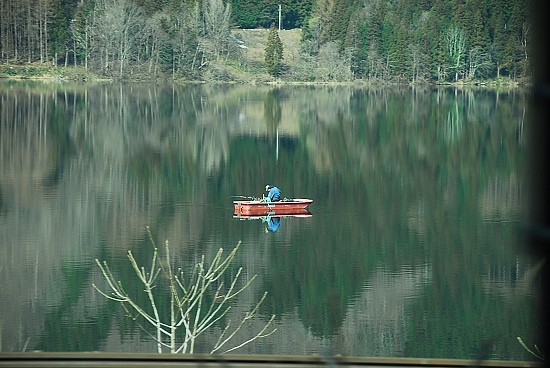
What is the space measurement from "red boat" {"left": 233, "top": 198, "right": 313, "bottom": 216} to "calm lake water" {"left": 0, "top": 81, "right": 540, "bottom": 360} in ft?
0.71

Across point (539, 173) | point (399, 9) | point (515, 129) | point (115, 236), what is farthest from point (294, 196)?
point (539, 173)

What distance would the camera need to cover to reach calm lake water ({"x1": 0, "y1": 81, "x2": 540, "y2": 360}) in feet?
26.1

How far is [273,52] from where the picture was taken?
2494 cm

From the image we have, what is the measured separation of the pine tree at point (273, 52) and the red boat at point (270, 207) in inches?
494

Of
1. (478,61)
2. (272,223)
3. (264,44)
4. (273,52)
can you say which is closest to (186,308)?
(272,223)

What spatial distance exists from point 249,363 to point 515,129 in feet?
72.9

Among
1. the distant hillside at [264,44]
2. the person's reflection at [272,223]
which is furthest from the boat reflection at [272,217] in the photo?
the distant hillside at [264,44]

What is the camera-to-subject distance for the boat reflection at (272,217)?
11945 millimetres

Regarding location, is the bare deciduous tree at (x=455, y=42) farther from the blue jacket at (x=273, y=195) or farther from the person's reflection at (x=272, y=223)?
the person's reflection at (x=272, y=223)

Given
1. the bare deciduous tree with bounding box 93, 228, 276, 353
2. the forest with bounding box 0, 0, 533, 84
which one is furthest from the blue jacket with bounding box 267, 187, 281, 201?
A: the forest with bounding box 0, 0, 533, 84

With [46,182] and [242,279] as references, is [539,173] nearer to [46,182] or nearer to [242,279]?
[242,279]

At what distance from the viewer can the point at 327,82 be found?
2705cm

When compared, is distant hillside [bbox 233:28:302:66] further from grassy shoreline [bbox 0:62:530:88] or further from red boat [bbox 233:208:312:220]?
red boat [bbox 233:208:312:220]

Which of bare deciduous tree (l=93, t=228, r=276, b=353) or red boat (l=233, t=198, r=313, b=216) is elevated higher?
red boat (l=233, t=198, r=313, b=216)
